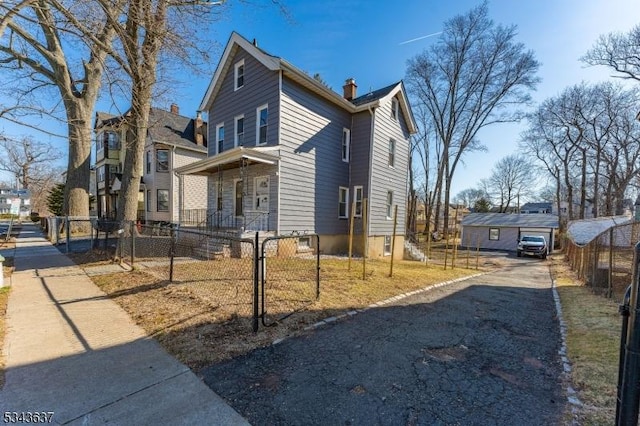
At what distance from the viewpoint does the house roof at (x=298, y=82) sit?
11228 mm

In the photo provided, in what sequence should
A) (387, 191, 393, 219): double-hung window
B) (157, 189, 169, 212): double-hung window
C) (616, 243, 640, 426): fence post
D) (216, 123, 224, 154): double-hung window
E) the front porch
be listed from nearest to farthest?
1. (616, 243, 640, 426): fence post
2. the front porch
3. (216, 123, 224, 154): double-hung window
4. (387, 191, 393, 219): double-hung window
5. (157, 189, 169, 212): double-hung window

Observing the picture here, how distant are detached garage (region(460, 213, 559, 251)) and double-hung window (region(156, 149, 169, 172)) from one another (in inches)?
1084

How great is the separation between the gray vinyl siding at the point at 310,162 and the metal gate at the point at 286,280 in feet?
3.01

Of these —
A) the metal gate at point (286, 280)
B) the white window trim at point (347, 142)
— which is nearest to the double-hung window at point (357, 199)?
the white window trim at point (347, 142)

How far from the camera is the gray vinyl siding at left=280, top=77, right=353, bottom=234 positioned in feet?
37.7

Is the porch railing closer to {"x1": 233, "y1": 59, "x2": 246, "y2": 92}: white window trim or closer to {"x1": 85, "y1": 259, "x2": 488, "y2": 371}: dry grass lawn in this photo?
{"x1": 85, "y1": 259, "x2": 488, "y2": 371}: dry grass lawn

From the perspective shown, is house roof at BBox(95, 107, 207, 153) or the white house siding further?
house roof at BBox(95, 107, 207, 153)

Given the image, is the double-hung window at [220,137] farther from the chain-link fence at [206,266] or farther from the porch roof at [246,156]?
the chain-link fence at [206,266]

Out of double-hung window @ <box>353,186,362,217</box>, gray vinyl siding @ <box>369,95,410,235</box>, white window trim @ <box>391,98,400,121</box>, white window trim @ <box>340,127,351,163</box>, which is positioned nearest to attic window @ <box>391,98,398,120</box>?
white window trim @ <box>391,98,400,121</box>

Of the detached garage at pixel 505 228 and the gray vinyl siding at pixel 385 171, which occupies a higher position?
the gray vinyl siding at pixel 385 171

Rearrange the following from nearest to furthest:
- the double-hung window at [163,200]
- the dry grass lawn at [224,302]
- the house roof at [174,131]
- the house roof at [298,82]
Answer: the dry grass lawn at [224,302] < the house roof at [298,82] < the house roof at [174,131] < the double-hung window at [163,200]

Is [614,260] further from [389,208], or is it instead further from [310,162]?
[310,162]

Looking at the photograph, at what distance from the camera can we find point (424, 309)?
Answer: 5.78 m

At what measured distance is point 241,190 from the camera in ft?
43.6
